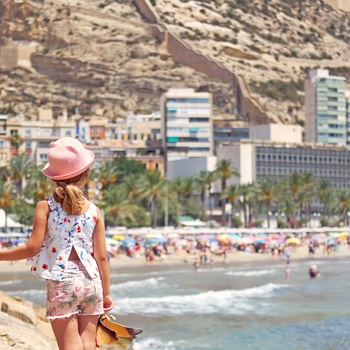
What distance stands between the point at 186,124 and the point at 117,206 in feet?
135

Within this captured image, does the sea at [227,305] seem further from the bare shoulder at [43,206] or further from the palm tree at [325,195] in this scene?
the palm tree at [325,195]

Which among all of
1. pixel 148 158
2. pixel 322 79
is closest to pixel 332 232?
pixel 148 158

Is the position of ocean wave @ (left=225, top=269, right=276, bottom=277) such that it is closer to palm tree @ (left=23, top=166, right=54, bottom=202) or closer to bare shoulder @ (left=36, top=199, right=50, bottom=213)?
palm tree @ (left=23, top=166, right=54, bottom=202)

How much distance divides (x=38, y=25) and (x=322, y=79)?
46.2 metres

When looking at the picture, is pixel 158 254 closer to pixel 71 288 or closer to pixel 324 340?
pixel 324 340

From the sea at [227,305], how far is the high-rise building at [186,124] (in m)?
58.2

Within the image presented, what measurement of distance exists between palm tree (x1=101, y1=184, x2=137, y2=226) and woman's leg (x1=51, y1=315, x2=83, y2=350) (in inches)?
2703

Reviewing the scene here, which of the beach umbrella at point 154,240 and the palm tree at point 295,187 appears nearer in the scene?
the beach umbrella at point 154,240

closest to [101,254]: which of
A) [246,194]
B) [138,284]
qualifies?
[138,284]

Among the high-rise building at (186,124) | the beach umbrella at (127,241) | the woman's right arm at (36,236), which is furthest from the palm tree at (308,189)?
the woman's right arm at (36,236)

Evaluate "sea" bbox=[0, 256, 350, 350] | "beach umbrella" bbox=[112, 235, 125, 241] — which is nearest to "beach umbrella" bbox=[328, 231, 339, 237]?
"beach umbrella" bbox=[112, 235, 125, 241]

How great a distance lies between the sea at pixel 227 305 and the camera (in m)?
24.3

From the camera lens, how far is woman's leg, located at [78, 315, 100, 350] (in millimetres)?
6613

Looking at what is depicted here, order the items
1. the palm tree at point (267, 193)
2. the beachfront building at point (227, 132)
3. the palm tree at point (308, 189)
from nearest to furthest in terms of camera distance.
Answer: the palm tree at point (267, 193), the palm tree at point (308, 189), the beachfront building at point (227, 132)
